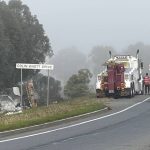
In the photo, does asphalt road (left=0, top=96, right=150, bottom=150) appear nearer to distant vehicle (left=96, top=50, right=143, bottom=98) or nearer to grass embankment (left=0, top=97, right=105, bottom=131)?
grass embankment (left=0, top=97, right=105, bottom=131)

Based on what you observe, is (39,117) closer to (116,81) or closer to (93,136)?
(93,136)

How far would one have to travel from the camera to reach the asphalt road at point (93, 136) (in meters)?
15.7

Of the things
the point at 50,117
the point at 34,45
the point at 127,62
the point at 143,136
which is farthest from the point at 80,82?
the point at 143,136

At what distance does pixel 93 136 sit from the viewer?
714 inches

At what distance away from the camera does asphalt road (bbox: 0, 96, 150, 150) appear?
51.5ft

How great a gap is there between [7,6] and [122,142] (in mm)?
63288

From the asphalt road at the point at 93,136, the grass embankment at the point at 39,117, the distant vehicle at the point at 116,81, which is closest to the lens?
the asphalt road at the point at 93,136

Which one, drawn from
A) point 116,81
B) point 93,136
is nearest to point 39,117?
point 93,136

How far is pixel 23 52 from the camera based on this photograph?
75.6 meters

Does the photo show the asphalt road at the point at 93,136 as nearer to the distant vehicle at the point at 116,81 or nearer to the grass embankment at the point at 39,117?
the grass embankment at the point at 39,117

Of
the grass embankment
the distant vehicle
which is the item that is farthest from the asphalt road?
the distant vehicle

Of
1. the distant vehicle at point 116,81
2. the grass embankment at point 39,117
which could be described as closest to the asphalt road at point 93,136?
the grass embankment at point 39,117

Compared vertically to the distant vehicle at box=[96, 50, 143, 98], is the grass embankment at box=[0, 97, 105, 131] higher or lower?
lower

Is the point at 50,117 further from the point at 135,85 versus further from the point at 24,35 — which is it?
the point at 24,35
